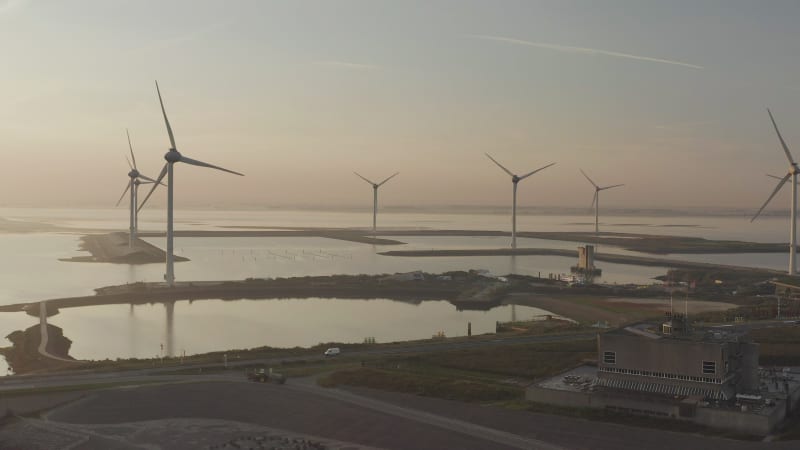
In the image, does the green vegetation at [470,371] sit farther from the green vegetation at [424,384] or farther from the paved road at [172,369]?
the paved road at [172,369]

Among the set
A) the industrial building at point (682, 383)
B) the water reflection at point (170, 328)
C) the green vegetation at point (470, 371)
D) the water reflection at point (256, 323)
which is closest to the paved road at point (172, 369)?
the green vegetation at point (470, 371)

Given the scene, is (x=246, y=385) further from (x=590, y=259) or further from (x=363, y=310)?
(x=590, y=259)

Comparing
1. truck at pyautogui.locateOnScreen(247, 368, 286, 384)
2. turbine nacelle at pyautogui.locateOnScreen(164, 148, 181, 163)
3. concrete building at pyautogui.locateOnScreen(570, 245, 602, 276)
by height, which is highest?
turbine nacelle at pyautogui.locateOnScreen(164, 148, 181, 163)

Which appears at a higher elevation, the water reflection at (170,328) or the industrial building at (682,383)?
the industrial building at (682,383)

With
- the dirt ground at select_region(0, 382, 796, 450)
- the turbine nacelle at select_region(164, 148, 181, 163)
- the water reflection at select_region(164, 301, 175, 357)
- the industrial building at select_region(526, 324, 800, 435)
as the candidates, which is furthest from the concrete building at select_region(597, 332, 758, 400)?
the turbine nacelle at select_region(164, 148, 181, 163)

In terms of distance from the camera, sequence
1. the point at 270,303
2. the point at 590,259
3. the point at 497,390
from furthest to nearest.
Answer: the point at 590,259, the point at 270,303, the point at 497,390

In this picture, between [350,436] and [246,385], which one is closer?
[350,436]

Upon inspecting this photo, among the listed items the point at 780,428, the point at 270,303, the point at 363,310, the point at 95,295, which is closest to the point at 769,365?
the point at 780,428

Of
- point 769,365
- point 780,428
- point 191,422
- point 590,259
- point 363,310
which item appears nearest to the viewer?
point 780,428

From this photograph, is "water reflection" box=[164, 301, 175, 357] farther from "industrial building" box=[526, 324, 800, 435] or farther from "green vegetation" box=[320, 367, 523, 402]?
"industrial building" box=[526, 324, 800, 435]

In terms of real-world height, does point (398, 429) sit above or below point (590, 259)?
below
